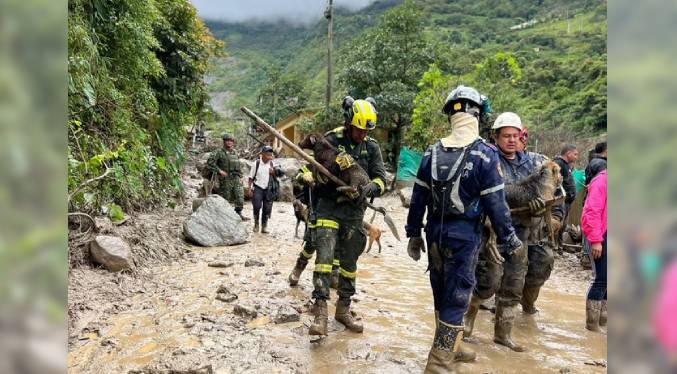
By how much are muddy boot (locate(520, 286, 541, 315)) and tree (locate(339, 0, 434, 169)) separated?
17.5m

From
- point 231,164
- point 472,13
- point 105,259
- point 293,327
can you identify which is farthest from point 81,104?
point 472,13

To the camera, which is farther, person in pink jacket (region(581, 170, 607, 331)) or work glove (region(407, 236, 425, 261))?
person in pink jacket (region(581, 170, 607, 331))

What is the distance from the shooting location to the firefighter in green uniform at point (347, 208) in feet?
13.6

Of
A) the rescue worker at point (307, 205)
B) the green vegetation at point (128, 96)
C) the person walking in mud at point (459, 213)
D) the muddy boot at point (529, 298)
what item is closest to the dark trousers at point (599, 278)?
the muddy boot at point (529, 298)

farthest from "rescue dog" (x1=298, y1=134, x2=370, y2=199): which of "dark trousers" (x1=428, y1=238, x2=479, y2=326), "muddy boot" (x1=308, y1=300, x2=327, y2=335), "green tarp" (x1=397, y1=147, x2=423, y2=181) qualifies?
"green tarp" (x1=397, y1=147, x2=423, y2=181)

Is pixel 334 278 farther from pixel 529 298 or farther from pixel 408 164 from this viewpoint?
pixel 408 164

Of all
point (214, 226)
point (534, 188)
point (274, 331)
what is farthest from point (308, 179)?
point (214, 226)

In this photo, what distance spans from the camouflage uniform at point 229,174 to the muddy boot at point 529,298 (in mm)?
6547

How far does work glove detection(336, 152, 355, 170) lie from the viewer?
424cm

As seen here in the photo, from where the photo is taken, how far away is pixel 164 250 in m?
6.55

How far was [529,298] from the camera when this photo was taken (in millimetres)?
4875

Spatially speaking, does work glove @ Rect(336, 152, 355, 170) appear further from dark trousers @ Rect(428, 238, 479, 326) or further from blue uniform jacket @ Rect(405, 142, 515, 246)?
dark trousers @ Rect(428, 238, 479, 326)
